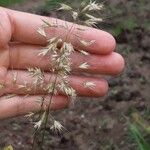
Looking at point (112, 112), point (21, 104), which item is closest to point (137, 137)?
point (21, 104)

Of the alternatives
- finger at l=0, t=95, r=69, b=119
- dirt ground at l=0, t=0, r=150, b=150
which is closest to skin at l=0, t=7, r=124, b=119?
finger at l=0, t=95, r=69, b=119

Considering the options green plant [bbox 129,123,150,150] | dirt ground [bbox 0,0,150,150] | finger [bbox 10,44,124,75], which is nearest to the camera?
green plant [bbox 129,123,150,150]

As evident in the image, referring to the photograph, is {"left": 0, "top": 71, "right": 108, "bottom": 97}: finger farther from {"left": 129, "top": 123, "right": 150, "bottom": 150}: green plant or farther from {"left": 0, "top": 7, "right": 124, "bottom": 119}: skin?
{"left": 129, "top": 123, "right": 150, "bottom": 150}: green plant

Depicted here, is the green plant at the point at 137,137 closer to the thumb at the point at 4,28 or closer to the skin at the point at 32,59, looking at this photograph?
the skin at the point at 32,59

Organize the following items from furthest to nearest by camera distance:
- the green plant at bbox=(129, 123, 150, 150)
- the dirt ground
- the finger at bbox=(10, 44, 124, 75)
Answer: the dirt ground
the finger at bbox=(10, 44, 124, 75)
the green plant at bbox=(129, 123, 150, 150)

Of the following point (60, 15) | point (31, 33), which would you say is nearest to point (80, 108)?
point (60, 15)

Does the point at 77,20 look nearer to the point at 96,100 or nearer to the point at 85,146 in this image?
the point at 85,146

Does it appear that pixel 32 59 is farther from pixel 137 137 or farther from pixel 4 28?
pixel 137 137
